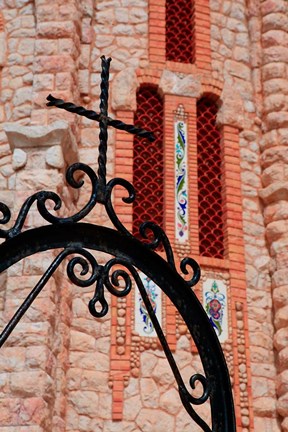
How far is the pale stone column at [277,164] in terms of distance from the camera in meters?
8.91

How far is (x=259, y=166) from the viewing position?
992cm

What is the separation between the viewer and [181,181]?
9484 mm

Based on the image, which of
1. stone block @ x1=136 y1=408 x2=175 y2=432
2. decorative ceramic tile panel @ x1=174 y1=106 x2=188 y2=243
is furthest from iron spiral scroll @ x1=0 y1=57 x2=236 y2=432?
decorative ceramic tile panel @ x1=174 y1=106 x2=188 y2=243

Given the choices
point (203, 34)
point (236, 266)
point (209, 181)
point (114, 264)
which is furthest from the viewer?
point (203, 34)

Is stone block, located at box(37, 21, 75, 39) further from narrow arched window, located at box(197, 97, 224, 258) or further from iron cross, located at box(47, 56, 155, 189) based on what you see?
iron cross, located at box(47, 56, 155, 189)

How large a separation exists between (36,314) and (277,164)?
362 centimetres

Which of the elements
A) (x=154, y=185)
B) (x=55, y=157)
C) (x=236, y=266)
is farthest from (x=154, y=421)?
(x=55, y=157)

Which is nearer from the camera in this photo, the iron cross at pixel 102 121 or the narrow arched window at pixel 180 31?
the iron cross at pixel 102 121

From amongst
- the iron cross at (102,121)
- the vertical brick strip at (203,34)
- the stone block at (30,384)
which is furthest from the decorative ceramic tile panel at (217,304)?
the iron cross at (102,121)

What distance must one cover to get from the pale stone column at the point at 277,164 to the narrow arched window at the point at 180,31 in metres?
0.94

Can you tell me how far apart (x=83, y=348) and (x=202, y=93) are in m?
3.50

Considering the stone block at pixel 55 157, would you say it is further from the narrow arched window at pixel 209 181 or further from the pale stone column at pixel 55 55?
the narrow arched window at pixel 209 181

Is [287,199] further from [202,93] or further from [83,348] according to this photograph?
[83,348]

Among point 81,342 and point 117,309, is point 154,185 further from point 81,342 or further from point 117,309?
point 81,342
